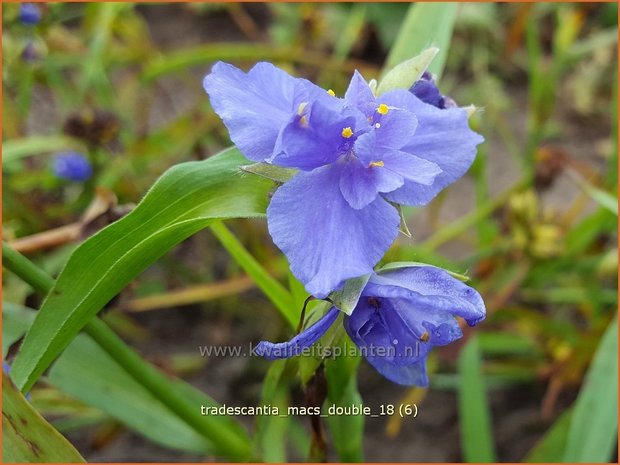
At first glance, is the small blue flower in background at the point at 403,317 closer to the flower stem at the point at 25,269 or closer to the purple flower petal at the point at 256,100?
the purple flower petal at the point at 256,100

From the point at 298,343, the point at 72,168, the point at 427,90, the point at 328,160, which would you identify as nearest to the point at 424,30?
the point at 427,90

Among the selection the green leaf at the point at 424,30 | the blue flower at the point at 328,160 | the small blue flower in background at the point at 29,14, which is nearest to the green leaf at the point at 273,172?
the blue flower at the point at 328,160

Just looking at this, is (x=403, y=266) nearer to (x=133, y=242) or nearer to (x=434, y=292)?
(x=434, y=292)

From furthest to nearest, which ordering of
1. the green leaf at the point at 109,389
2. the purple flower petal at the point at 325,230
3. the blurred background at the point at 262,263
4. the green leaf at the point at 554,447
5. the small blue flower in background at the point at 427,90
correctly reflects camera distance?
the blurred background at the point at 262,263, the green leaf at the point at 554,447, the green leaf at the point at 109,389, the small blue flower in background at the point at 427,90, the purple flower petal at the point at 325,230

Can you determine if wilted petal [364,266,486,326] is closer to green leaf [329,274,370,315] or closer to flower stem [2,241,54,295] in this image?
green leaf [329,274,370,315]

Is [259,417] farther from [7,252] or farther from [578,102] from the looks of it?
[578,102]

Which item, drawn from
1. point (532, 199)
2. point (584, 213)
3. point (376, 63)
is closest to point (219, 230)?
point (532, 199)
